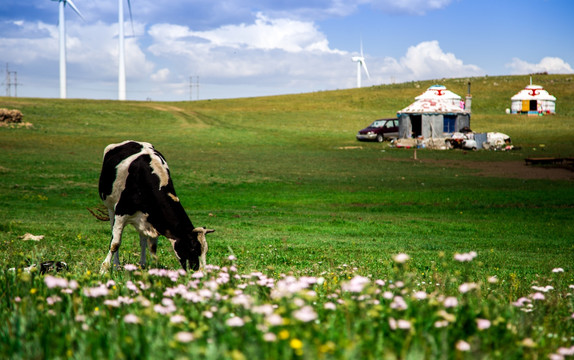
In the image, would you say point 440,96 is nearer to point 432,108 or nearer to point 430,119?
point 432,108

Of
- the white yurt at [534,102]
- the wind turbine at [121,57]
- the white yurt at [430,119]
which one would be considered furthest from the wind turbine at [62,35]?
the white yurt at [534,102]

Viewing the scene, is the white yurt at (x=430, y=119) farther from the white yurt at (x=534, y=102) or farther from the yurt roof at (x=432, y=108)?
the white yurt at (x=534, y=102)

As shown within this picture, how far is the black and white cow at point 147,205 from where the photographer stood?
1006cm

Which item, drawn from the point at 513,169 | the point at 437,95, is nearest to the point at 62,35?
the point at 437,95

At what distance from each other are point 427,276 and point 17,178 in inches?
1017

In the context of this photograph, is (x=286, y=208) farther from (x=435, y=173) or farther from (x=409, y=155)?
(x=409, y=155)

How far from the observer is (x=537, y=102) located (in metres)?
93.2

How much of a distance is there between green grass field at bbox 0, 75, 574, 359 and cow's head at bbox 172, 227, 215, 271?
59 centimetres

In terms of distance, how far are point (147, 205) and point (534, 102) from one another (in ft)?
307

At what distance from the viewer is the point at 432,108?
65.6m

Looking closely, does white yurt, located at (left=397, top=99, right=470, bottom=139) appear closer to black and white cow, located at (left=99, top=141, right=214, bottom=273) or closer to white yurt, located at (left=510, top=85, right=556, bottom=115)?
white yurt, located at (left=510, top=85, right=556, bottom=115)

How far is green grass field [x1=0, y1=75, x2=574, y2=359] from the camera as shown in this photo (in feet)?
15.4

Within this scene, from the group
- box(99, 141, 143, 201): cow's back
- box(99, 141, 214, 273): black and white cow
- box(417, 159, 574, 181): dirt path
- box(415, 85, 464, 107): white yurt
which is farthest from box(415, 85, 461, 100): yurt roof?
box(99, 141, 214, 273): black and white cow

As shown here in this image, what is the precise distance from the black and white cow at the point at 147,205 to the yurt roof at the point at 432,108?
186 ft
